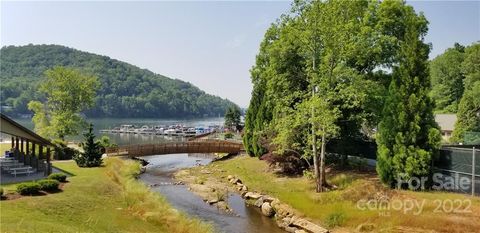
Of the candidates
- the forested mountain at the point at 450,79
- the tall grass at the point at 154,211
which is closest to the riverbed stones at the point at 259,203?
the tall grass at the point at 154,211

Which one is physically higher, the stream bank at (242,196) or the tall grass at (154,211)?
the tall grass at (154,211)

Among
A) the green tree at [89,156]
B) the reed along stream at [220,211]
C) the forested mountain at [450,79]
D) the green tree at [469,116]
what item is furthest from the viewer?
the forested mountain at [450,79]

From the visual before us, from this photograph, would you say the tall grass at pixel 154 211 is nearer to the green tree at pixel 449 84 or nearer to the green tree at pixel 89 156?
the green tree at pixel 89 156

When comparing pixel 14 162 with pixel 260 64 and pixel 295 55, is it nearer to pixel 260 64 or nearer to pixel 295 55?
pixel 295 55

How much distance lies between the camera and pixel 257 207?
27328mm

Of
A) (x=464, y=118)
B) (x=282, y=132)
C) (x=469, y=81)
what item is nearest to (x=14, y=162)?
(x=282, y=132)

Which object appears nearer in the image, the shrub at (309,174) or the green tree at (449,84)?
the shrub at (309,174)

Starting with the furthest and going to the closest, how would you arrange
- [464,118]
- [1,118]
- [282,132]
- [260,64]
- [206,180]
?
[464,118] → [260,64] → [206,180] → [282,132] → [1,118]

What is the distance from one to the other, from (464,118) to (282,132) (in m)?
36.4

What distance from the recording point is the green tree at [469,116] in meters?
52.3

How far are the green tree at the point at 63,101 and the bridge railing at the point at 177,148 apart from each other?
8.26m

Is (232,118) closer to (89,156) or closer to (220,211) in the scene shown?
(89,156)

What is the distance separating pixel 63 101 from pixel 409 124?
43.7 meters

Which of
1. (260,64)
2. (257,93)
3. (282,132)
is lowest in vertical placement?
(282,132)
